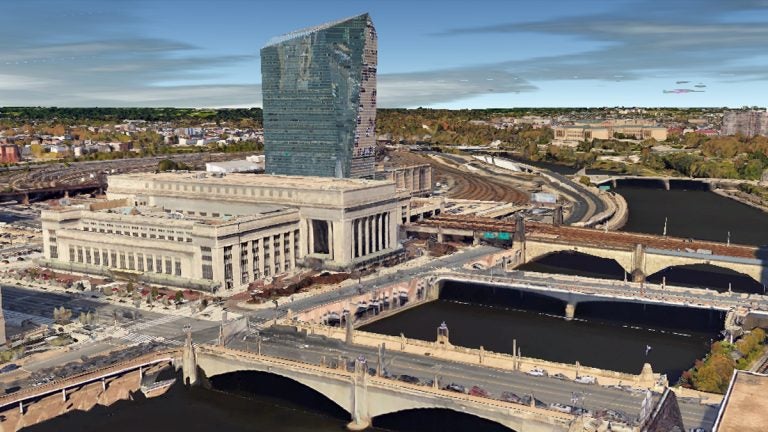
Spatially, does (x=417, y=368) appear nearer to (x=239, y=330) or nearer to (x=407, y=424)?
(x=407, y=424)

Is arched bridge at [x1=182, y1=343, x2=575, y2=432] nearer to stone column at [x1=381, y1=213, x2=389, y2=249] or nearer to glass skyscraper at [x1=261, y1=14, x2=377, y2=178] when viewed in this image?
stone column at [x1=381, y1=213, x2=389, y2=249]

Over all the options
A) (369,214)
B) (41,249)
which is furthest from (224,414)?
(41,249)

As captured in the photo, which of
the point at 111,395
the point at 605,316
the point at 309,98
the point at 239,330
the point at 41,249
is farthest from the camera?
the point at 309,98

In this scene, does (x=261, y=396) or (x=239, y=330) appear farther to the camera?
(x=239, y=330)

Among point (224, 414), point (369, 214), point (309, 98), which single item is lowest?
point (224, 414)

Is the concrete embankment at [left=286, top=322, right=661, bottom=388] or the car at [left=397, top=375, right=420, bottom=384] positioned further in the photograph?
the concrete embankment at [left=286, top=322, right=661, bottom=388]

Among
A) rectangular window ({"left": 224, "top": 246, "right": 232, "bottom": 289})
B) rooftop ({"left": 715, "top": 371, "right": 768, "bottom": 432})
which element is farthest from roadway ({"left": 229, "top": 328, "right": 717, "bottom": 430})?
rectangular window ({"left": 224, "top": 246, "right": 232, "bottom": 289})

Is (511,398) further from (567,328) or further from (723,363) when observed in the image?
(567,328)
